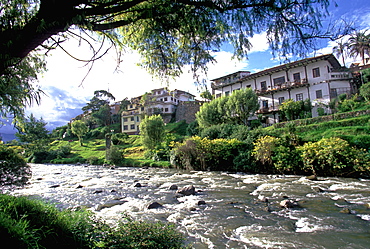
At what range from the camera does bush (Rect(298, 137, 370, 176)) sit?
1267 cm

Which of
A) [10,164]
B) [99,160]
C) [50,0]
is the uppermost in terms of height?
[50,0]

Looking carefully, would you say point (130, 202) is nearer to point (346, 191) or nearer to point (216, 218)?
point (216, 218)

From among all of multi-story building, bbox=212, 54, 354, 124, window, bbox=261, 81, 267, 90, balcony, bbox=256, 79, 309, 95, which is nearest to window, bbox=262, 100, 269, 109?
multi-story building, bbox=212, 54, 354, 124

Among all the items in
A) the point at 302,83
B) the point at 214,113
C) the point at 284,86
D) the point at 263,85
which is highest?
the point at 263,85

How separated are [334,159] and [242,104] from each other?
21612mm

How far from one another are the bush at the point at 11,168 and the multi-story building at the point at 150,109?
5460cm

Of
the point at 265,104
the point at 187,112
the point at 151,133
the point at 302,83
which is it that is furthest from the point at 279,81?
the point at 151,133

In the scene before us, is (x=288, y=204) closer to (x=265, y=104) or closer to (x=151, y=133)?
(x=151, y=133)

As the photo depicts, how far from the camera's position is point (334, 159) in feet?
43.1

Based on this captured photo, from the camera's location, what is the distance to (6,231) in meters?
2.52

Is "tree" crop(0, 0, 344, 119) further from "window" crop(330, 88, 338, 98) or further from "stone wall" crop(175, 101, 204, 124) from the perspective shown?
"stone wall" crop(175, 101, 204, 124)

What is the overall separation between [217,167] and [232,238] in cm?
1440

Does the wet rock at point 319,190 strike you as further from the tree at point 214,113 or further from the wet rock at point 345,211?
the tree at point 214,113

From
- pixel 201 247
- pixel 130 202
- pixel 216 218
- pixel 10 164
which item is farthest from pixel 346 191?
pixel 10 164
